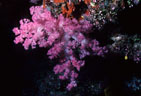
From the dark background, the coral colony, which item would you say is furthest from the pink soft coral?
the dark background

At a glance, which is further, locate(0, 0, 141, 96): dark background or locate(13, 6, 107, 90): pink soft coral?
locate(0, 0, 141, 96): dark background

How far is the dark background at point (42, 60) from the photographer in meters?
3.48

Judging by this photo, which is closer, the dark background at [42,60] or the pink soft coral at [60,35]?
the pink soft coral at [60,35]

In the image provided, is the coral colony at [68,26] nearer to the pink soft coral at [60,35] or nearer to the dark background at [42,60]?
the pink soft coral at [60,35]

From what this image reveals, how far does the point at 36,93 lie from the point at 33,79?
0.41 metres

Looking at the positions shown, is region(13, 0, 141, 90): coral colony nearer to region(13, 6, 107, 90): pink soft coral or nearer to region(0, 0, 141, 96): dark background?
region(13, 6, 107, 90): pink soft coral

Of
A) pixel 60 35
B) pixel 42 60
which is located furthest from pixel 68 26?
pixel 42 60

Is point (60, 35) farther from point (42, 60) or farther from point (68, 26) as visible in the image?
point (42, 60)

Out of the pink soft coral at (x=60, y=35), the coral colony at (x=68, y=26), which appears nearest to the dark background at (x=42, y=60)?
the coral colony at (x=68, y=26)

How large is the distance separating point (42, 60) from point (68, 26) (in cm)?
181

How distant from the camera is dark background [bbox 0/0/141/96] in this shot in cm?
348

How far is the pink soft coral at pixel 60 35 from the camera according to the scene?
9.95ft

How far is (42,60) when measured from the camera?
4516 millimetres

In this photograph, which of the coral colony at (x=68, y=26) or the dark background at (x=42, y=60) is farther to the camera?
the dark background at (x=42, y=60)
